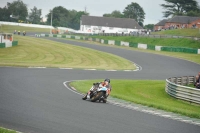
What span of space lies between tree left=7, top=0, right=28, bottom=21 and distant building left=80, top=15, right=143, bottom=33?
23.4 meters

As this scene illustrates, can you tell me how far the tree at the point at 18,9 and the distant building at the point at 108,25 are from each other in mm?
23371

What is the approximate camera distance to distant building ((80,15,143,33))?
153m

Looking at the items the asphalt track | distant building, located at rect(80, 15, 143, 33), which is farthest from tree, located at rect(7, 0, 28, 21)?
the asphalt track

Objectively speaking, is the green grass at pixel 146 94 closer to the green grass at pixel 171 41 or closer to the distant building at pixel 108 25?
the green grass at pixel 171 41

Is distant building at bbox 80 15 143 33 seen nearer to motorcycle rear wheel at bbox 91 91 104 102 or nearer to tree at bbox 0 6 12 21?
tree at bbox 0 6 12 21

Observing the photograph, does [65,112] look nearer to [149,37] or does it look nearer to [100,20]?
[149,37]

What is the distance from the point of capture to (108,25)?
154 m

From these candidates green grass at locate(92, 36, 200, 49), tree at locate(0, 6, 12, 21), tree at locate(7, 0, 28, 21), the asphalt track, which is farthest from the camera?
tree at locate(7, 0, 28, 21)

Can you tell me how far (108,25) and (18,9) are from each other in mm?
35578

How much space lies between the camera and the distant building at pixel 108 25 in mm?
153125

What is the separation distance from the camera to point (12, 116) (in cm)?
1270

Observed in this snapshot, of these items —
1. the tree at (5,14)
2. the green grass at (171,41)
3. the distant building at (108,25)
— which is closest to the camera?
the green grass at (171,41)

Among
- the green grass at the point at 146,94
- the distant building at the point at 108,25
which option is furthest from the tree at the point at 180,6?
the green grass at the point at 146,94

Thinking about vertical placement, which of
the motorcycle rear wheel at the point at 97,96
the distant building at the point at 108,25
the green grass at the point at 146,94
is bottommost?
the green grass at the point at 146,94
